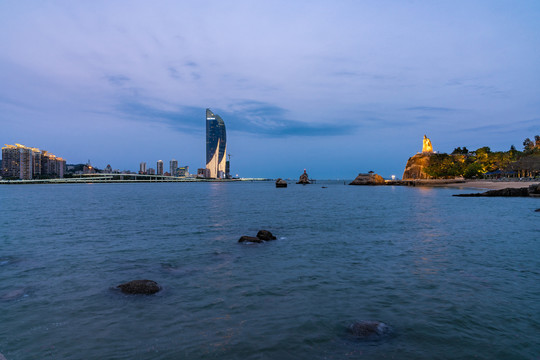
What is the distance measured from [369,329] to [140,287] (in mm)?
8551

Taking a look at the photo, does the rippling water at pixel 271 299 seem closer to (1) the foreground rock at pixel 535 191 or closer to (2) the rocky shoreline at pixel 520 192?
(1) the foreground rock at pixel 535 191

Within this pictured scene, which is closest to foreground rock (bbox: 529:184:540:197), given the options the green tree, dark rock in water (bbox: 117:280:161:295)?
dark rock in water (bbox: 117:280:161:295)

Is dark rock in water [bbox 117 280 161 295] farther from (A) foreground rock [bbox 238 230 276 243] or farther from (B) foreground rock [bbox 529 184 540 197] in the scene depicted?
(B) foreground rock [bbox 529 184 540 197]

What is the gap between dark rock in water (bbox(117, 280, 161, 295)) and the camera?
12166 mm

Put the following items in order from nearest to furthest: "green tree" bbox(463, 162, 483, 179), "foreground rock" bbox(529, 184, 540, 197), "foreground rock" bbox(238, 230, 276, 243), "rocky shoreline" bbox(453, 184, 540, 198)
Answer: "foreground rock" bbox(238, 230, 276, 243) < "foreground rock" bbox(529, 184, 540, 197) < "rocky shoreline" bbox(453, 184, 540, 198) < "green tree" bbox(463, 162, 483, 179)

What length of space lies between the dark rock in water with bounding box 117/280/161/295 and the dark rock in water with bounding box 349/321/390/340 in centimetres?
758

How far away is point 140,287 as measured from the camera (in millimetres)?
12281

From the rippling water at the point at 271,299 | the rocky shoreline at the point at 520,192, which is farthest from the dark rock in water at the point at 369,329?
the rocky shoreline at the point at 520,192

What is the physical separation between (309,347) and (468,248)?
16805mm

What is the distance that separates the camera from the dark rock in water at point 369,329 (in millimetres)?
8730

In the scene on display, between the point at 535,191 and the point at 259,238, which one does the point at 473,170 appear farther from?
the point at 259,238

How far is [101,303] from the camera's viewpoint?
11.2 m

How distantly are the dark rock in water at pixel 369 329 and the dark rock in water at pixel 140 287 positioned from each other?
7.58 meters

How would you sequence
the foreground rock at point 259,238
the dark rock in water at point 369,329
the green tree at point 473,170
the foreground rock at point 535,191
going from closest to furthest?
1. the dark rock in water at point 369,329
2. the foreground rock at point 259,238
3. the foreground rock at point 535,191
4. the green tree at point 473,170
